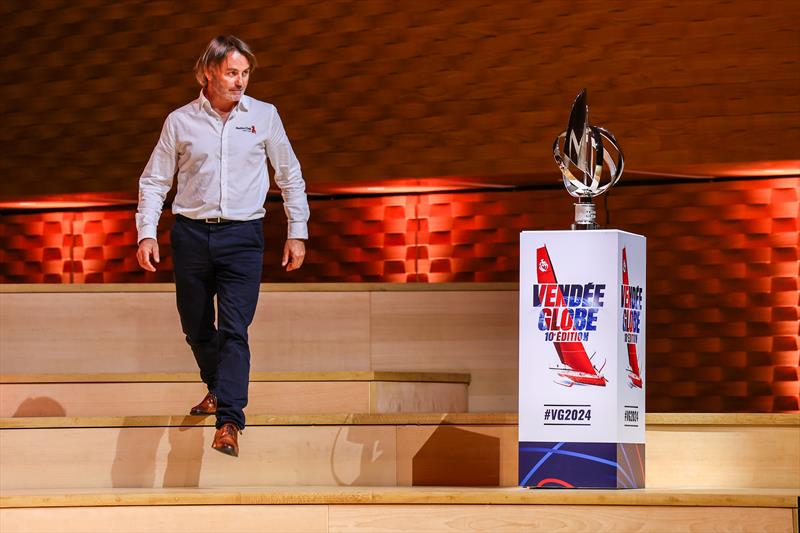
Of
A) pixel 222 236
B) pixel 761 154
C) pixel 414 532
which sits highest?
pixel 761 154

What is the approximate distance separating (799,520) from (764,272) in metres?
2.13

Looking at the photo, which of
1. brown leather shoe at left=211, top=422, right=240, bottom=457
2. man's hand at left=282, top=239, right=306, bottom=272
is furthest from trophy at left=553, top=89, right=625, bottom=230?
brown leather shoe at left=211, top=422, right=240, bottom=457

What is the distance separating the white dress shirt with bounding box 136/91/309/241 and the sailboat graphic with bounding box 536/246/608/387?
2.61ft

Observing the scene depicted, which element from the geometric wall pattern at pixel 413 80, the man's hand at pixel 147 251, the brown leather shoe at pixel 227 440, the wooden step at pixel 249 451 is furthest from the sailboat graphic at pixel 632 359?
the geometric wall pattern at pixel 413 80

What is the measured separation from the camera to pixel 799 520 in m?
2.59

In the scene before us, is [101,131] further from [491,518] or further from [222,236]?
[491,518]

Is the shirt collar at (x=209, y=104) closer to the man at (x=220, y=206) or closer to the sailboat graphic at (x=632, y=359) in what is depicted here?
the man at (x=220, y=206)

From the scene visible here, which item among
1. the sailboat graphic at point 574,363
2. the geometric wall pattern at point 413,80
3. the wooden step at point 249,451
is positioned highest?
the geometric wall pattern at point 413,80

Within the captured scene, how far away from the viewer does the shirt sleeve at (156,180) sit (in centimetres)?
322

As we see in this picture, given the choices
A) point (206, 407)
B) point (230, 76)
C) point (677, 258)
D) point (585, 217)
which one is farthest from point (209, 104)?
point (677, 258)

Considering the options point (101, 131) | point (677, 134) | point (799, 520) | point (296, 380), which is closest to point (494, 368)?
point (296, 380)

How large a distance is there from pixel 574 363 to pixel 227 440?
91cm

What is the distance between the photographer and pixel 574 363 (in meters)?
2.82

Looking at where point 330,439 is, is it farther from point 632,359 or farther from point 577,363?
point 632,359
